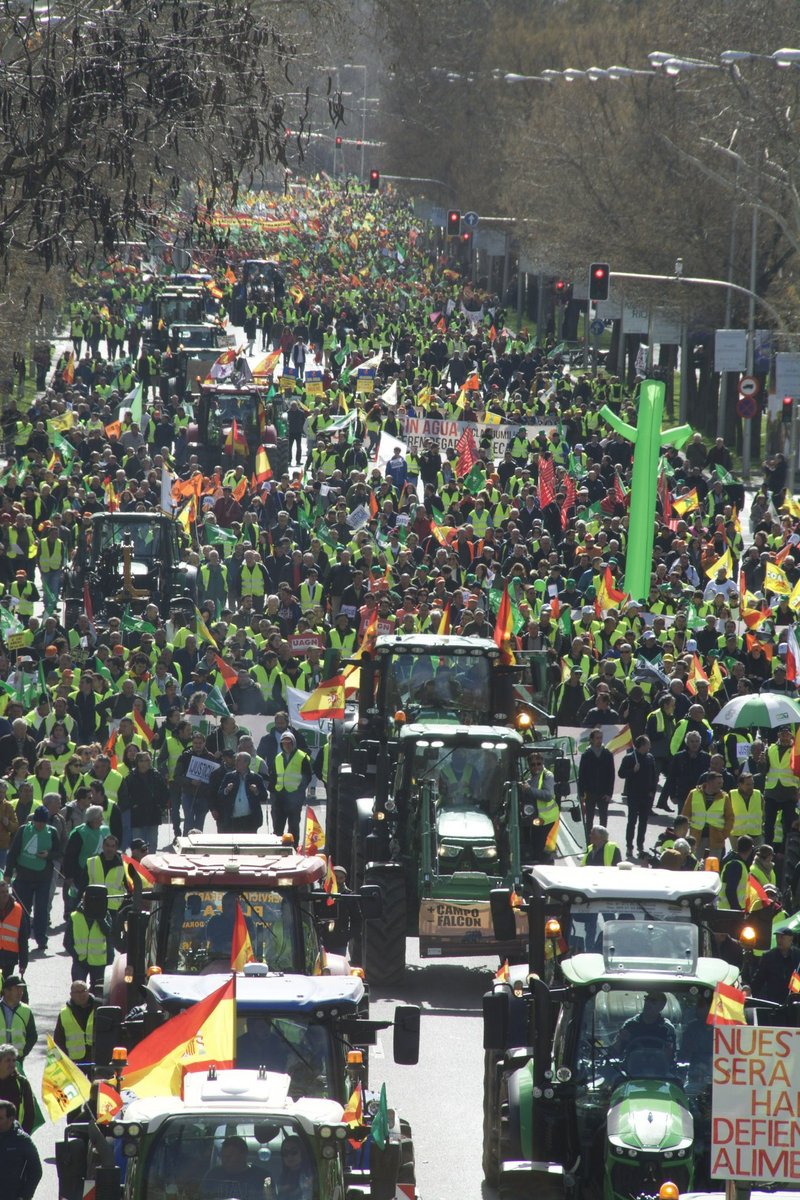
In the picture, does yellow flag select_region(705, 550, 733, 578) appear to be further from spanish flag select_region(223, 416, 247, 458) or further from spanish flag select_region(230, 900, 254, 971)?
spanish flag select_region(230, 900, 254, 971)

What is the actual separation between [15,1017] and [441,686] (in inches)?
271

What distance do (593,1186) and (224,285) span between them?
209 feet

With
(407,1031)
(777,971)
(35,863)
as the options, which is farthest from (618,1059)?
(35,863)

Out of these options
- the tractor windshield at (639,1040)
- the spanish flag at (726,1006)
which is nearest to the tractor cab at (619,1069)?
the tractor windshield at (639,1040)

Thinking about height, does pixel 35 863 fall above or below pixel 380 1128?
below

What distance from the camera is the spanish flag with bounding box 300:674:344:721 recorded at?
21164mm

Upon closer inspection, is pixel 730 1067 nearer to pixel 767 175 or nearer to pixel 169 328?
pixel 767 175

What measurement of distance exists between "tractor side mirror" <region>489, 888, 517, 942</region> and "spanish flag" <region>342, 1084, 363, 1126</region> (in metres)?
3.25

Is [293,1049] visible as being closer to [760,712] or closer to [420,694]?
[420,694]

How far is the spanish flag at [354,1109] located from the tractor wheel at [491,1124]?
240 centimetres

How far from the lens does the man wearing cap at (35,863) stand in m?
18.0

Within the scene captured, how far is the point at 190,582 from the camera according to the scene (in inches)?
1145

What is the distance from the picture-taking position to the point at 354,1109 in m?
10.5

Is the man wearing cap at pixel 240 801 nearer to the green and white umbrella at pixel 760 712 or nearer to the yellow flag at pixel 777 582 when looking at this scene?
the green and white umbrella at pixel 760 712
